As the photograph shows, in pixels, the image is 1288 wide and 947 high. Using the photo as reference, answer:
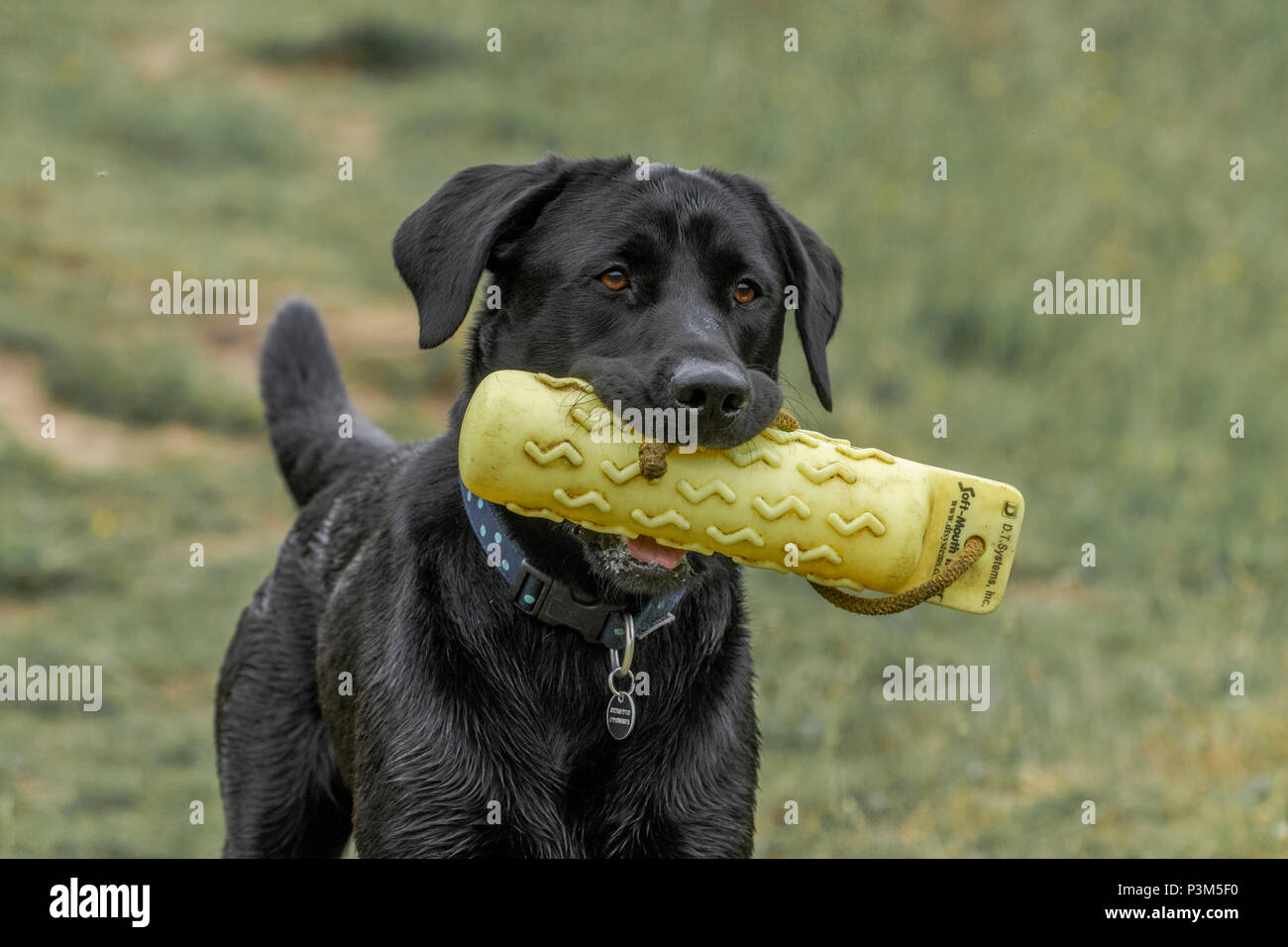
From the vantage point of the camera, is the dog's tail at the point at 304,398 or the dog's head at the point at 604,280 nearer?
the dog's head at the point at 604,280

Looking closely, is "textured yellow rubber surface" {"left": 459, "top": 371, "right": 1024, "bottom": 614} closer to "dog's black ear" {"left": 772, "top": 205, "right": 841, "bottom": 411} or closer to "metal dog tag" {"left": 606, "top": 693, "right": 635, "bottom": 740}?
"metal dog tag" {"left": 606, "top": 693, "right": 635, "bottom": 740}

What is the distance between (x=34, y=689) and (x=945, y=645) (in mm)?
3872

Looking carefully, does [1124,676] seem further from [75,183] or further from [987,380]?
[75,183]

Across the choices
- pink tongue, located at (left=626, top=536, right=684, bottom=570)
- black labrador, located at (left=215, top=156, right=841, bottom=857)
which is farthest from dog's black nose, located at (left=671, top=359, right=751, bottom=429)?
pink tongue, located at (left=626, top=536, right=684, bottom=570)

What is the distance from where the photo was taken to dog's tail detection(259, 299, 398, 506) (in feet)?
16.4

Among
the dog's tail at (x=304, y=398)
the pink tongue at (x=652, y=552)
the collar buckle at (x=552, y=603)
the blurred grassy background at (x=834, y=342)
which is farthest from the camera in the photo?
the blurred grassy background at (x=834, y=342)

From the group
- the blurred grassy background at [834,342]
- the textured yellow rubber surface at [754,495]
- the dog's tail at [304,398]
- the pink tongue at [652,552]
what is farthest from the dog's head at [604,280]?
the dog's tail at [304,398]

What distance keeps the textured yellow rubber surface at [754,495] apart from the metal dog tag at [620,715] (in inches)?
16.6

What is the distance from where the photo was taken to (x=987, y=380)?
391 inches

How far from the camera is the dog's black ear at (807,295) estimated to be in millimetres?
4164

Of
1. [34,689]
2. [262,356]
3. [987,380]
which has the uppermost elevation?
[262,356]

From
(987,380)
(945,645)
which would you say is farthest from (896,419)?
(945,645)

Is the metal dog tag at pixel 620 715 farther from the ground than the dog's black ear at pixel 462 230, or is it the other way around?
the dog's black ear at pixel 462 230

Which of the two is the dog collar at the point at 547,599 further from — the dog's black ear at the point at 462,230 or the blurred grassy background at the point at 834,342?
the blurred grassy background at the point at 834,342
